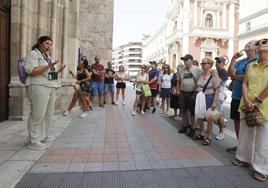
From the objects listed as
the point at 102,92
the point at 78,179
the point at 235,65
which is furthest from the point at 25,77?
the point at 102,92

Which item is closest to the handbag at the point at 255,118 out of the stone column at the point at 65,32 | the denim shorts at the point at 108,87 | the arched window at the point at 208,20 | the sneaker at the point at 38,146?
the sneaker at the point at 38,146

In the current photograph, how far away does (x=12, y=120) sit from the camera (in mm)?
7234

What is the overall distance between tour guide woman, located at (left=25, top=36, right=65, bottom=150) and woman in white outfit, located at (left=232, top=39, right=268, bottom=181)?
3.17 meters

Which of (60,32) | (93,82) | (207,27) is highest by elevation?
(207,27)

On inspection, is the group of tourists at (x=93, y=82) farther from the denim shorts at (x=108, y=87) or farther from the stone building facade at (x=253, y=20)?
the stone building facade at (x=253, y=20)

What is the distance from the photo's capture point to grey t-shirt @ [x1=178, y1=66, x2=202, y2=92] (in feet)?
21.0

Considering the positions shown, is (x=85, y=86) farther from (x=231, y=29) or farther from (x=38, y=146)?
(x=231, y=29)

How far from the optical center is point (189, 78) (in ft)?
21.1

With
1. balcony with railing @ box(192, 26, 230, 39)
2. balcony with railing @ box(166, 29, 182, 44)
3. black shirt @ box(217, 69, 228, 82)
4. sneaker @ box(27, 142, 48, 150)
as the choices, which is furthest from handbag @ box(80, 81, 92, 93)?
balcony with railing @ box(166, 29, 182, 44)

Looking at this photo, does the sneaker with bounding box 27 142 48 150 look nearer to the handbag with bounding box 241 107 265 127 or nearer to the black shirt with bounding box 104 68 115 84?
the handbag with bounding box 241 107 265 127

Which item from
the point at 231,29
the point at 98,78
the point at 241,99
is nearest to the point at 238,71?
the point at 241,99

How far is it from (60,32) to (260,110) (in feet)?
22.3

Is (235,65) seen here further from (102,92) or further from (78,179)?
(102,92)

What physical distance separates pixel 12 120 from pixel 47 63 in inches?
112
